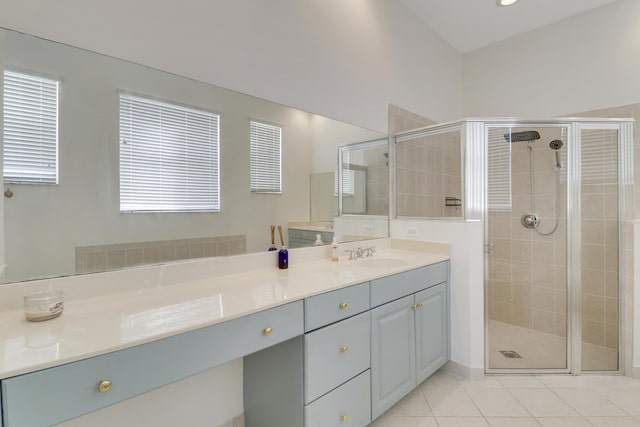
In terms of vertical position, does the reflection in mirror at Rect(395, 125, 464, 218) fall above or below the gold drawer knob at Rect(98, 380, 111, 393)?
above

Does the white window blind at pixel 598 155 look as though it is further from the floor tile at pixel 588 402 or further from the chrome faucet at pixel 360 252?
the chrome faucet at pixel 360 252

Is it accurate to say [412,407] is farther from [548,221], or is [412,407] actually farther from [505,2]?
[505,2]

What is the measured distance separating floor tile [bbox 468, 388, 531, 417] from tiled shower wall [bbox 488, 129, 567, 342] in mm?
563

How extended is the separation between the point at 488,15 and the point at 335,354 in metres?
3.23

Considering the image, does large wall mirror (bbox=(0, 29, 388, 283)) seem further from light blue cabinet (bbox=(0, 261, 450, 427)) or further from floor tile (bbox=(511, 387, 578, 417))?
floor tile (bbox=(511, 387, 578, 417))

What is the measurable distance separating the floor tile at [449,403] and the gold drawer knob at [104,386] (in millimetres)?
1738

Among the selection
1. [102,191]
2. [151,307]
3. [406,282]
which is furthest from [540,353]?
[102,191]

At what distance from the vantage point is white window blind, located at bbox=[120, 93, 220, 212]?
49.5 inches

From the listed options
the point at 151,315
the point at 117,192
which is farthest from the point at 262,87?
the point at 151,315

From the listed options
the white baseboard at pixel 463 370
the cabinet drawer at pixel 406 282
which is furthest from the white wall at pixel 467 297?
the cabinet drawer at pixel 406 282

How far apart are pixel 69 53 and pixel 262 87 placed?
852 mm

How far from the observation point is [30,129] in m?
1.05

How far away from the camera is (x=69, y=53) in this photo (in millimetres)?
1126

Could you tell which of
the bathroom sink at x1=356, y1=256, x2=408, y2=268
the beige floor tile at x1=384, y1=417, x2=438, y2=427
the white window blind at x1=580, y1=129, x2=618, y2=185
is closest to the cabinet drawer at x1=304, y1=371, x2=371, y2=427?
the beige floor tile at x1=384, y1=417, x2=438, y2=427
